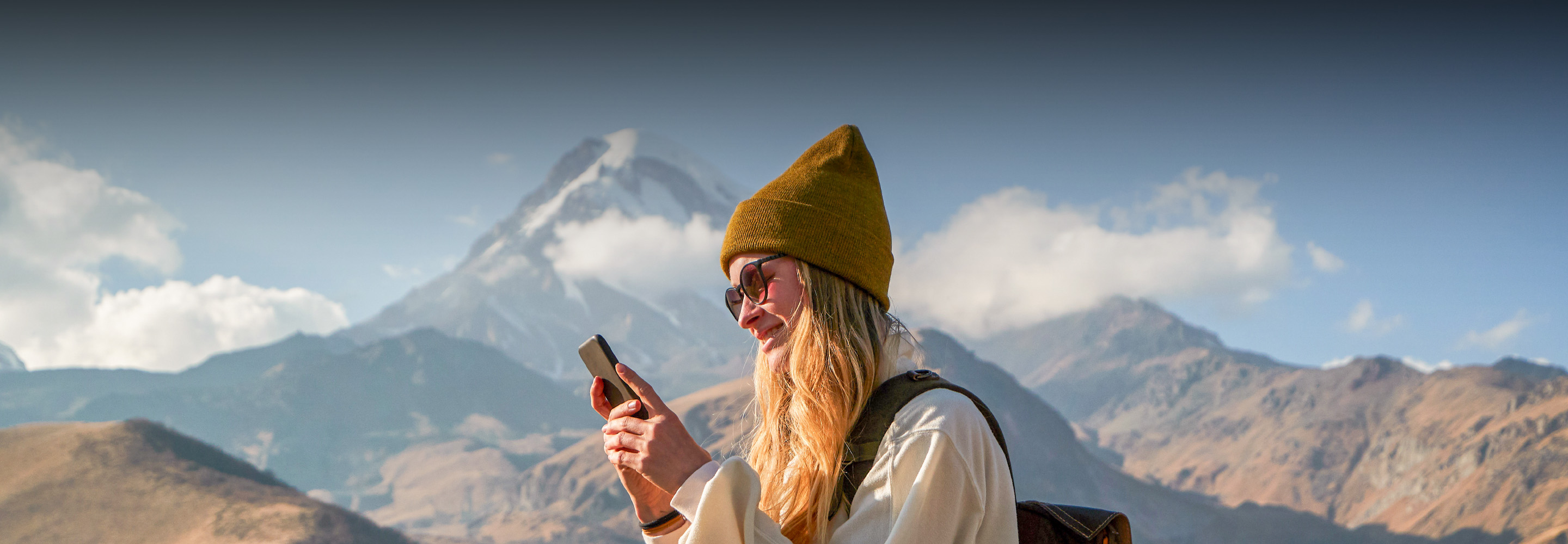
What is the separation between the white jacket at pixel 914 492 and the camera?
2.26m

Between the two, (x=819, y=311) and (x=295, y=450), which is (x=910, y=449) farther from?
(x=295, y=450)

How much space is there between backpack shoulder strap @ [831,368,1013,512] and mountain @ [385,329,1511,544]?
10789cm

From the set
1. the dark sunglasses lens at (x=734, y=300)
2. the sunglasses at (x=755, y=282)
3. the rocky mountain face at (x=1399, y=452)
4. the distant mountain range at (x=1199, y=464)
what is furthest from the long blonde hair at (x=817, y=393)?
the rocky mountain face at (x=1399, y=452)

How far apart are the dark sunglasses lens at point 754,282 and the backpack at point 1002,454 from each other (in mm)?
473

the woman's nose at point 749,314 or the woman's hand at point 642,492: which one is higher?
the woman's nose at point 749,314

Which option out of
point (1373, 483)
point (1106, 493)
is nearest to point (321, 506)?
point (1106, 493)

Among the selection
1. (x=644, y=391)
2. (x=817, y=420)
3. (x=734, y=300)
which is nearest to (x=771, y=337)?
(x=734, y=300)

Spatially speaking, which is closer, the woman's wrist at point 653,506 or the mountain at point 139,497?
the woman's wrist at point 653,506

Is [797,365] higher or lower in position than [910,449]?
higher

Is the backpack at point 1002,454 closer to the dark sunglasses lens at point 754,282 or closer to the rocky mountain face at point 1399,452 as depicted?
the dark sunglasses lens at point 754,282

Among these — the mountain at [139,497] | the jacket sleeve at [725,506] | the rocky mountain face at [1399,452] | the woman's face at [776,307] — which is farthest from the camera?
the rocky mountain face at [1399,452]

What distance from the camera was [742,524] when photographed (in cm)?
228

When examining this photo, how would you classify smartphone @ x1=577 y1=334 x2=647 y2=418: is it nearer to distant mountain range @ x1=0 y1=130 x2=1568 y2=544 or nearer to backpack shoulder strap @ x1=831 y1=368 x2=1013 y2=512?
backpack shoulder strap @ x1=831 y1=368 x2=1013 y2=512

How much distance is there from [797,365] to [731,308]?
20.6 inches
